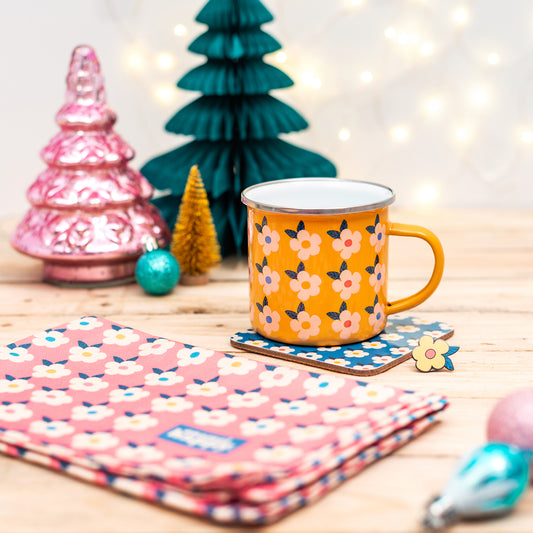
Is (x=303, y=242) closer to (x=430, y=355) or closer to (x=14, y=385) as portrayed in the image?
(x=430, y=355)

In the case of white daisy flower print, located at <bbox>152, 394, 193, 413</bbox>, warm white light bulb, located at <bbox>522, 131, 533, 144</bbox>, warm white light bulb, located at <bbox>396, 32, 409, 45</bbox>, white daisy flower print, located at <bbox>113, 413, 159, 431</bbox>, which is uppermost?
warm white light bulb, located at <bbox>396, 32, 409, 45</bbox>

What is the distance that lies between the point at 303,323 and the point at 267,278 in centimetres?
5

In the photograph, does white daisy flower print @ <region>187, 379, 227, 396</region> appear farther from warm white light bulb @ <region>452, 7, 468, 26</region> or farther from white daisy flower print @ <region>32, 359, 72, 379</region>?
warm white light bulb @ <region>452, 7, 468, 26</region>

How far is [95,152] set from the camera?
33.7 inches

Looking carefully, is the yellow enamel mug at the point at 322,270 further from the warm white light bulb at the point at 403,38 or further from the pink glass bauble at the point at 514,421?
the warm white light bulb at the point at 403,38

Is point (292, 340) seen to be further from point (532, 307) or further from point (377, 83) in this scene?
point (377, 83)

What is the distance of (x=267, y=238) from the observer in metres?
0.65

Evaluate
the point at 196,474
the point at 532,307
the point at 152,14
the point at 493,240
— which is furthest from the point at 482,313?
the point at 152,14

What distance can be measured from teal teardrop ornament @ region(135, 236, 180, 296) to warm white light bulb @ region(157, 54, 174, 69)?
0.49m

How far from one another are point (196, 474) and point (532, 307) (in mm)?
461

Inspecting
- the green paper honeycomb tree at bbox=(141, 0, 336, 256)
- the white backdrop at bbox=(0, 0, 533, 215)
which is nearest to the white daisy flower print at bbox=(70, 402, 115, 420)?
the green paper honeycomb tree at bbox=(141, 0, 336, 256)

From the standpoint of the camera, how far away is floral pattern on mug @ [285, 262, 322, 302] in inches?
24.9

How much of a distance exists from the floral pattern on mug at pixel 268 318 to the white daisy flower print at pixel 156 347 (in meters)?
0.08

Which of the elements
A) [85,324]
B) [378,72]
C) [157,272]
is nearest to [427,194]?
[378,72]
